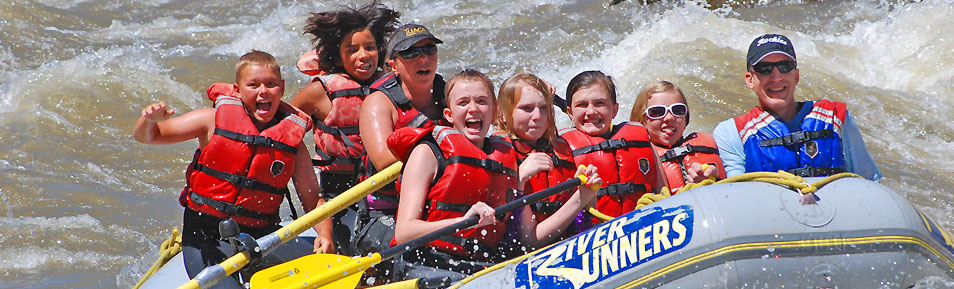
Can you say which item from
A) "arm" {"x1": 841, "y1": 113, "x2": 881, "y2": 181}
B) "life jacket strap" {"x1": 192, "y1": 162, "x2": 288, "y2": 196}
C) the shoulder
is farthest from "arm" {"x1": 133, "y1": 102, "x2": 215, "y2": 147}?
"arm" {"x1": 841, "y1": 113, "x2": 881, "y2": 181}

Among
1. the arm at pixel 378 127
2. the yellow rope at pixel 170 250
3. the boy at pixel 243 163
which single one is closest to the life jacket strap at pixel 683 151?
the arm at pixel 378 127

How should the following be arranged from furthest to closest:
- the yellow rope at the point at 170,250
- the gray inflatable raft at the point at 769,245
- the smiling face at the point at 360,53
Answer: the smiling face at the point at 360,53
the yellow rope at the point at 170,250
the gray inflatable raft at the point at 769,245

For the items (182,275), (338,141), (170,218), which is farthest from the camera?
(170,218)

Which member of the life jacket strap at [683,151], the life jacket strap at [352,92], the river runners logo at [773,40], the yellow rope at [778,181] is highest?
the river runners logo at [773,40]

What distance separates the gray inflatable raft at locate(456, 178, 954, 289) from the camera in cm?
292

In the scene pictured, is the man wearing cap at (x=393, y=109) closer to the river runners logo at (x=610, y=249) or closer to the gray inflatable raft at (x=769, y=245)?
the river runners logo at (x=610, y=249)

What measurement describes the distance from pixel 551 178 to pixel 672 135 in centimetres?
67

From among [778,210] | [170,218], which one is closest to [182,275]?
[778,210]

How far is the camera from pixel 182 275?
13.0 ft

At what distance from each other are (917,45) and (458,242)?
25.3 ft

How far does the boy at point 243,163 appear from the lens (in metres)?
3.97

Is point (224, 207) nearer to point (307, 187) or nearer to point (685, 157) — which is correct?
point (307, 187)

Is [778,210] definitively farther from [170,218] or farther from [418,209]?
[170,218]

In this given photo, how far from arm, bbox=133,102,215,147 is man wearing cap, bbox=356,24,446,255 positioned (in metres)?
0.68
